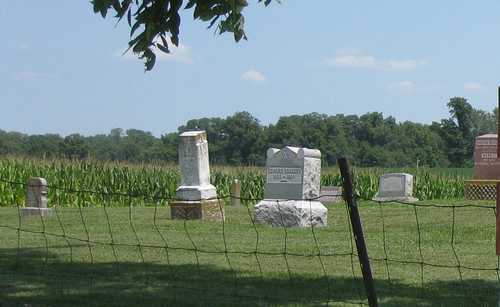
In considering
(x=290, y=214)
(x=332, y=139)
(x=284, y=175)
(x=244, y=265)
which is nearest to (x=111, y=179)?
(x=284, y=175)

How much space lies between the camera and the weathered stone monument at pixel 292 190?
17.4m

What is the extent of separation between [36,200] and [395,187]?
12857mm

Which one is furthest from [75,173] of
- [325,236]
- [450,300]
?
[450,300]

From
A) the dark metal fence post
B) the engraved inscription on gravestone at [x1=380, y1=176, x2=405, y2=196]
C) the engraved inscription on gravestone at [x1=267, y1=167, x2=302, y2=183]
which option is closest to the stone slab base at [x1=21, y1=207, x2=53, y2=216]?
the engraved inscription on gravestone at [x1=267, y1=167, x2=302, y2=183]

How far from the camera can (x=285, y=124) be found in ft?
241

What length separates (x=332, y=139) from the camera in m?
73.3

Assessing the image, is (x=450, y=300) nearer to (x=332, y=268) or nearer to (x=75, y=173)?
(x=332, y=268)

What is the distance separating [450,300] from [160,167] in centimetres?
2282

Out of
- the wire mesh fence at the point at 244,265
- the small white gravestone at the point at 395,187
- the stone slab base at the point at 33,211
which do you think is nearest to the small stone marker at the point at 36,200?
the stone slab base at the point at 33,211

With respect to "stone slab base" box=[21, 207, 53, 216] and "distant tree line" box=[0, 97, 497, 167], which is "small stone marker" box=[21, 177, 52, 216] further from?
"distant tree line" box=[0, 97, 497, 167]

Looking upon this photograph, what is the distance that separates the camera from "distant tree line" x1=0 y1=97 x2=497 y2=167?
239 feet

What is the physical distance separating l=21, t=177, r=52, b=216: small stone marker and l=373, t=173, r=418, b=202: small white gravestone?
12143 mm

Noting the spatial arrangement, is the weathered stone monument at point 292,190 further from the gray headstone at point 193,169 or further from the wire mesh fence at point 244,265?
the gray headstone at point 193,169

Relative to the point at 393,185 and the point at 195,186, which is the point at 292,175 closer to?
the point at 195,186
